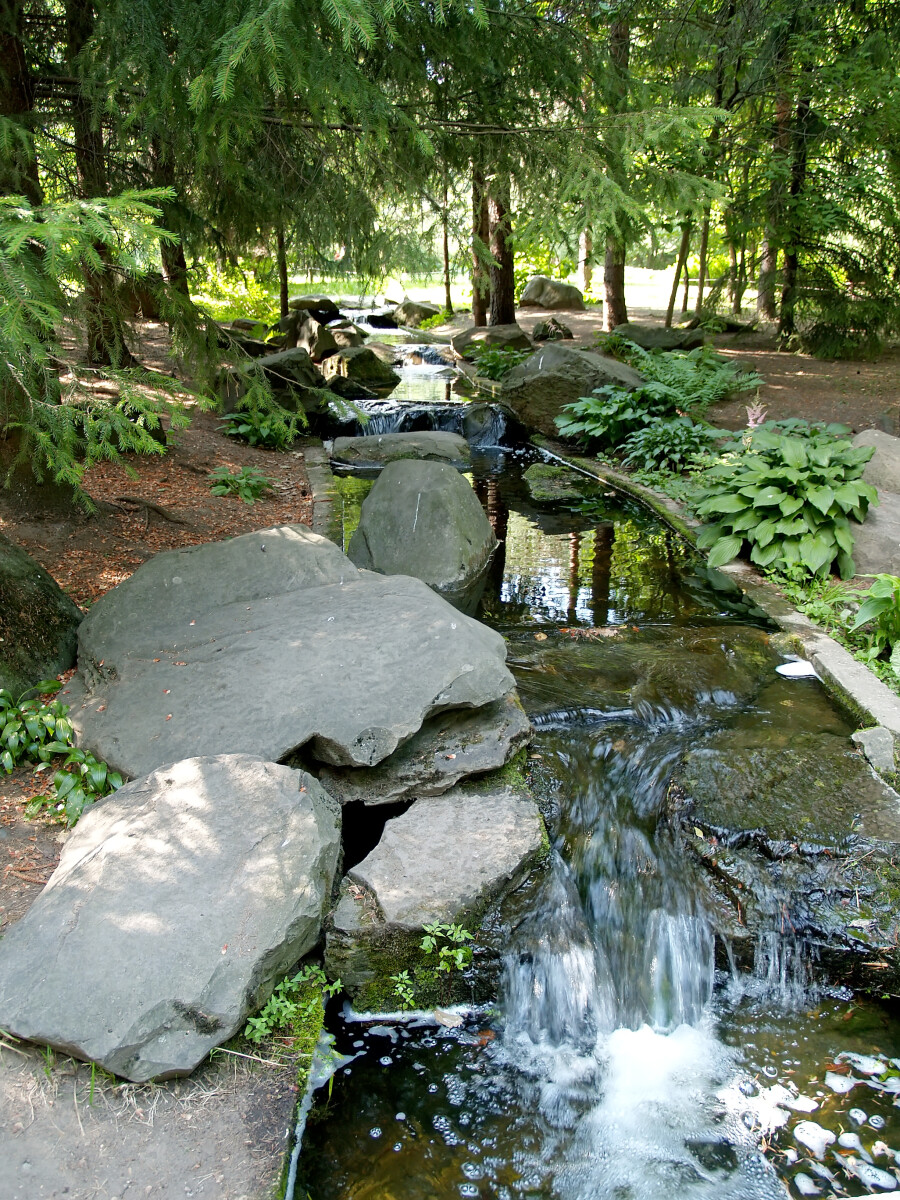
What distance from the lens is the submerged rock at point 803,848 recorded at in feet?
Answer: 12.2

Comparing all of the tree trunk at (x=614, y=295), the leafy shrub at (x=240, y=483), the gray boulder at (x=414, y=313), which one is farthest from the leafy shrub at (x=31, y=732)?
the gray boulder at (x=414, y=313)

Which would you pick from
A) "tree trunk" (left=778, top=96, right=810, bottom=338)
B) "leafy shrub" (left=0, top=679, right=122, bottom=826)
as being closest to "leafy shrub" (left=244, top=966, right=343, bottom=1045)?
"leafy shrub" (left=0, top=679, right=122, bottom=826)

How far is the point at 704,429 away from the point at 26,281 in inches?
325

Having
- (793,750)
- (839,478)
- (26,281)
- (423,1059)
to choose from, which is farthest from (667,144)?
(423,1059)

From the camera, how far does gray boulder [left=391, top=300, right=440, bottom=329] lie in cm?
2499

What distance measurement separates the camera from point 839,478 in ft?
24.0

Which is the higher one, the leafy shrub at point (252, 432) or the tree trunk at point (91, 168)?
the tree trunk at point (91, 168)

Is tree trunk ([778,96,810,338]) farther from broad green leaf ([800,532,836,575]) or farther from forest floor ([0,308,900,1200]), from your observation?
forest floor ([0,308,900,1200])

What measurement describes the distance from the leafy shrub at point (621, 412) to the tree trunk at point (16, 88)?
22.5 feet

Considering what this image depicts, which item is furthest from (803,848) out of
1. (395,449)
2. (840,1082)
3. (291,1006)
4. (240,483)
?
(395,449)

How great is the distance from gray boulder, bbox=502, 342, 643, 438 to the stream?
713 cm

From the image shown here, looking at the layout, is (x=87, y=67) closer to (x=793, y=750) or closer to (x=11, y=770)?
(x=11, y=770)

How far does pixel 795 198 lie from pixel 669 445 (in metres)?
5.46

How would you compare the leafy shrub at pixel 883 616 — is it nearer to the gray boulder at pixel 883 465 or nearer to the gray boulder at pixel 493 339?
the gray boulder at pixel 883 465
